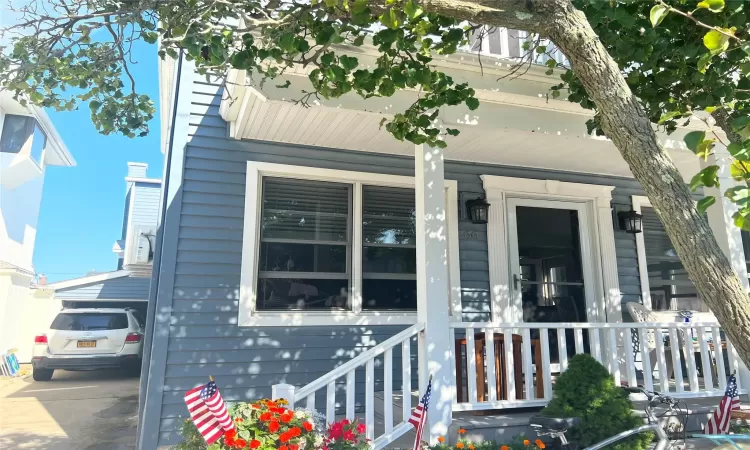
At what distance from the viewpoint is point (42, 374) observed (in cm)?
950

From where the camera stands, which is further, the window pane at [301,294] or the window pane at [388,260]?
the window pane at [388,260]

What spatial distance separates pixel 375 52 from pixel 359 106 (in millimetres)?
403

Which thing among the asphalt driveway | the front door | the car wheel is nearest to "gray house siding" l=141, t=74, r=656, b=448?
the asphalt driveway

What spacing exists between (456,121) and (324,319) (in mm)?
2164

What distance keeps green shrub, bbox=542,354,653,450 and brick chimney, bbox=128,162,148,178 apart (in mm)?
17696

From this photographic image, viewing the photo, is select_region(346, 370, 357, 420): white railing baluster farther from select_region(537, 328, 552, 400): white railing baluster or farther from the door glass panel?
the door glass panel

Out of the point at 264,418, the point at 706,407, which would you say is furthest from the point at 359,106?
the point at 706,407

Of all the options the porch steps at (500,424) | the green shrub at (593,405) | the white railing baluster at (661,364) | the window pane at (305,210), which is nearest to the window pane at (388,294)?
the window pane at (305,210)

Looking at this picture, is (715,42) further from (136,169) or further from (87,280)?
(136,169)

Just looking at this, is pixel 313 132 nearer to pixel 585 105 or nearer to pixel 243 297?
pixel 243 297

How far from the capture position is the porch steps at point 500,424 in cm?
346

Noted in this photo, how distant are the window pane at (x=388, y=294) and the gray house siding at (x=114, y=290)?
11.6m

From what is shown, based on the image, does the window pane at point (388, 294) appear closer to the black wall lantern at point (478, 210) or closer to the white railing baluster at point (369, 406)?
the black wall lantern at point (478, 210)

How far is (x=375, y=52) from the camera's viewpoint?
3668 mm
